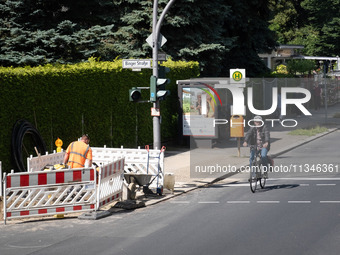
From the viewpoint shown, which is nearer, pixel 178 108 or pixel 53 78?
pixel 53 78

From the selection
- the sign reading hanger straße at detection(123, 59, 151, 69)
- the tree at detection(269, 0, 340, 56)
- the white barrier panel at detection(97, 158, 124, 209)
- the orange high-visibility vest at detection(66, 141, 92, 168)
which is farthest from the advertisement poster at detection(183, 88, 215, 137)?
the tree at detection(269, 0, 340, 56)

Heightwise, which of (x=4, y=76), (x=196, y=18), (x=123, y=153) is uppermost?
(x=196, y=18)

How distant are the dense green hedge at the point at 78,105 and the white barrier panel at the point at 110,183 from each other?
344 centimetres

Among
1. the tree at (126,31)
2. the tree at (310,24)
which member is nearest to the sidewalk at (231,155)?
the tree at (126,31)

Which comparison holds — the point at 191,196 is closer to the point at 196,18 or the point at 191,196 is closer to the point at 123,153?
the point at 123,153

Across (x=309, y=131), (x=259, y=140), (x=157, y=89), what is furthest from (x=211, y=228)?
(x=309, y=131)

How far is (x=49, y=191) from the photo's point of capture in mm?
14219

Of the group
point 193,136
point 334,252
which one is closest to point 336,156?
point 193,136

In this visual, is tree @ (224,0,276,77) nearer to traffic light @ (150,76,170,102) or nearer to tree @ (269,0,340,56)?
traffic light @ (150,76,170,102)

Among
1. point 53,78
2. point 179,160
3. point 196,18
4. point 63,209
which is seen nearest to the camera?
point 63,209

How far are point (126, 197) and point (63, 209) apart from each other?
260 cm

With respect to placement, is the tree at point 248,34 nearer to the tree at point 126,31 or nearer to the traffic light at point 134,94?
the tree at point 126,31

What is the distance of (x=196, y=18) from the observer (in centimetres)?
3231

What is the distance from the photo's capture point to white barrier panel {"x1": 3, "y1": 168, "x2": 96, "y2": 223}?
1380 centimetres
